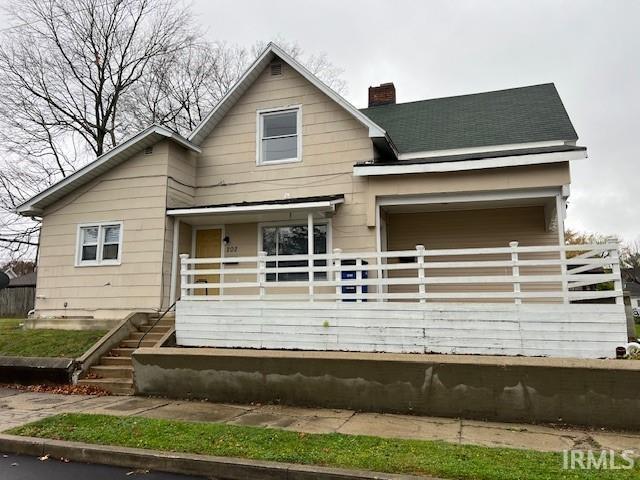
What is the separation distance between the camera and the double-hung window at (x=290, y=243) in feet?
37.6

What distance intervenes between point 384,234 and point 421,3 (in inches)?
292

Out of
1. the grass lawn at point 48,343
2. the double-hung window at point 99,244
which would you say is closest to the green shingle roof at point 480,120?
the double-hung window at point 99,244

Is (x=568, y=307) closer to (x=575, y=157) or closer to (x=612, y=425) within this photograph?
(x=612, y=425)

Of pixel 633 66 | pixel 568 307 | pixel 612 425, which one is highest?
pixel 633 66

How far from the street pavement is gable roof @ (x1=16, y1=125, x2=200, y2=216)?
8020 mm

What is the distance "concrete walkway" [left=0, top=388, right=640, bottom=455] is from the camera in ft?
18.0

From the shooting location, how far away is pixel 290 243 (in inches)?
464

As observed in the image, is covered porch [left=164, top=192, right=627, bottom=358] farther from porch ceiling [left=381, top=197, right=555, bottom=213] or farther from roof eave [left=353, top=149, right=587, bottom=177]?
roof eave [left=353, top=149, right=587, bottom=177]

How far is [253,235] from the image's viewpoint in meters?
12.0

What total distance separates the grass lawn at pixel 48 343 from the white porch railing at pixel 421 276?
253cm

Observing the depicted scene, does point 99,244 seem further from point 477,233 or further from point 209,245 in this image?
point 477,233

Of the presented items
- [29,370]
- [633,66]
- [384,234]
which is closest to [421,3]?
[384,234]

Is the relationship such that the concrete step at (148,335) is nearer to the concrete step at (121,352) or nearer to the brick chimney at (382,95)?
the concrete step at (121,352)

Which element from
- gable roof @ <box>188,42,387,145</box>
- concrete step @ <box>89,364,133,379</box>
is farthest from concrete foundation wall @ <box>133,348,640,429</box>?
gable roof @ <box>188,42,387,145</box>
